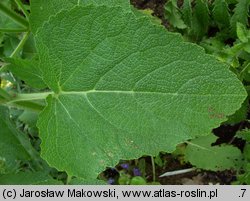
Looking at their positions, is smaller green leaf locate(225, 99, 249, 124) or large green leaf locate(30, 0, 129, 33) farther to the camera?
smaller green leaf locate(225, 99, 249, 124)

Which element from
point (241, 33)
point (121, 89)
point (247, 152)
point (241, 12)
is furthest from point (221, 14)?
point (121, 89)

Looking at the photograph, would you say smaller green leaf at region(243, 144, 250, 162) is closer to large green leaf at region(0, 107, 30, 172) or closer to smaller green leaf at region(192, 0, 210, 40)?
smaller green leaf at region(192, 0, 210, 40)

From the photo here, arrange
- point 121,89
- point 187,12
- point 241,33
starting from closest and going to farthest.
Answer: point 121,89 → point 241,33 → point 187,12

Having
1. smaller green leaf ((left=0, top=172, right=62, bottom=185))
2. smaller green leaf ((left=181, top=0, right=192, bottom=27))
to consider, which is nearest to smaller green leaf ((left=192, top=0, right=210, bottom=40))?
smaller green leaf ((left=181, top=0, right=192, bottom=27))

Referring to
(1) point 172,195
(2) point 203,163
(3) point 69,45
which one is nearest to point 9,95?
(3) point 69,45

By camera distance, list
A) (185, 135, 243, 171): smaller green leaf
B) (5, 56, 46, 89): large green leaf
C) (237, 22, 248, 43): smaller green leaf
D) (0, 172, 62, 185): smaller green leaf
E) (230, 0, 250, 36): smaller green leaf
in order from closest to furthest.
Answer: (5, 56, 46, 89): large green leaf, (0, 172, 62, 185): smaller green leaf, (237, 22, 248, 43): smaller green leaf, (230, 0, 250, 36): smaller green leaf, (185, 135, 243, 171): smaller green leaf

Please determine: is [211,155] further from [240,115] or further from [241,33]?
[241,33]
